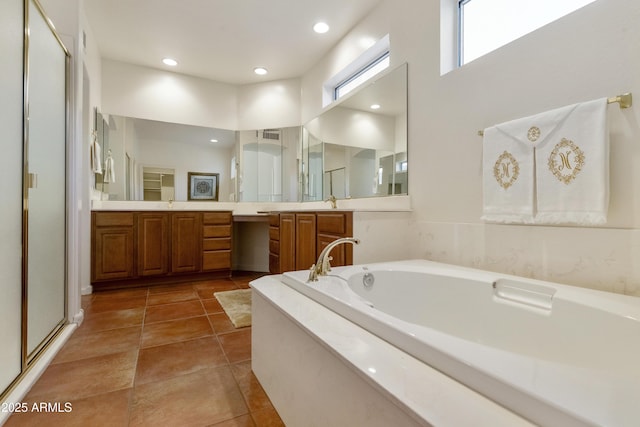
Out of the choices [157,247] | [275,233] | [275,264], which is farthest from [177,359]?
[157,247]

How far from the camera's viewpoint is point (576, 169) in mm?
1304

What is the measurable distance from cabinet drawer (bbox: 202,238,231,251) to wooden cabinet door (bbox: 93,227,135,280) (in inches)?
29.3

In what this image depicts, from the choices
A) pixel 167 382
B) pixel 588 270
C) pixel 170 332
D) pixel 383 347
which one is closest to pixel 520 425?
pixel 383 347

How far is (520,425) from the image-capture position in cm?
54

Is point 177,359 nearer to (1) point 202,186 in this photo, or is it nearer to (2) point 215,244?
(2) point 215,244

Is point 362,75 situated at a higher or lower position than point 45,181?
higher

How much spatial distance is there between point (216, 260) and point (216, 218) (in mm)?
504

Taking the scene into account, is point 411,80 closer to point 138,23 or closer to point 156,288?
point 138,23

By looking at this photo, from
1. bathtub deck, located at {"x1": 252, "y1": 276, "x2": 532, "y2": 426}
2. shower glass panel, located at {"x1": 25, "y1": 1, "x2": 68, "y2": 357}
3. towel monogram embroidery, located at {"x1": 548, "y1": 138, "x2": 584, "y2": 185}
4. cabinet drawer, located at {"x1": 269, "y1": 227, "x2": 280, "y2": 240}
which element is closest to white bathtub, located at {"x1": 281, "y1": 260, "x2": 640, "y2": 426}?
bathtub deck, located at {"x1": 252, "y1": 276, "x2": 532, "y2": 426}

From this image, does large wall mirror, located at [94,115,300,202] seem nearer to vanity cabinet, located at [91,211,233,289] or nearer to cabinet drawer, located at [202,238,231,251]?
vanity cabinet, located at [91,211,233,289]

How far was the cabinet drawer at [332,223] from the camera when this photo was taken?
7.05ft

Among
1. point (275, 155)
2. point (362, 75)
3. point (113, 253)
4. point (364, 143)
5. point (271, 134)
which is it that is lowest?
point (113, 253)

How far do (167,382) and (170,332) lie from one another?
68 centimetres

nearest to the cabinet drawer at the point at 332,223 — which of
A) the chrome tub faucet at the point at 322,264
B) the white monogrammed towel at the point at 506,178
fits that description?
the chrome tub faucet at the point at 322,264
